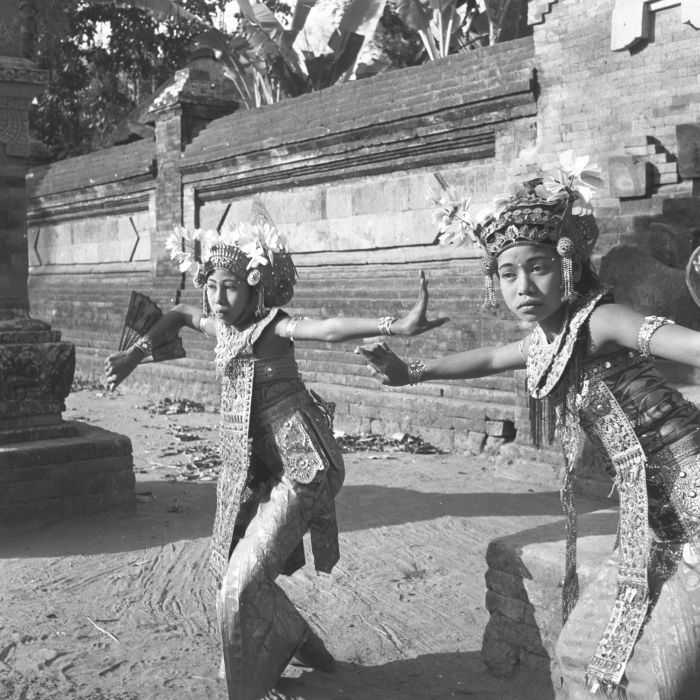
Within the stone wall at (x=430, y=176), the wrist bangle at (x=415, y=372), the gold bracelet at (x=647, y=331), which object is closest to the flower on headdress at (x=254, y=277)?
the wrist bangle at (x=415, y=372)

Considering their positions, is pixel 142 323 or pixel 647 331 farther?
pixel 142 323

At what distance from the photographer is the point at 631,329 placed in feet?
9.34

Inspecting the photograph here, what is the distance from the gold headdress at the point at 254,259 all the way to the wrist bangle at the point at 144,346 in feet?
1.72

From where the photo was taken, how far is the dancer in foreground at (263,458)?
3770mm

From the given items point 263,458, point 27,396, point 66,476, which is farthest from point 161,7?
point 263,458

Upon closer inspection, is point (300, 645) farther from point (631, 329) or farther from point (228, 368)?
point (631, 329)

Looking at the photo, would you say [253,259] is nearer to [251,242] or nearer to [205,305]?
[251,242]

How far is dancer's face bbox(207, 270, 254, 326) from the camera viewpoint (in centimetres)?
419

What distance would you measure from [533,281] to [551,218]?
21cm

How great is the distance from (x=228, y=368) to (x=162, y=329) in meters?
0.67

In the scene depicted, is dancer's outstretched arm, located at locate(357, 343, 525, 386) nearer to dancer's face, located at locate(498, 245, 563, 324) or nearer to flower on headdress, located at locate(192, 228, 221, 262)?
dancer's face, located at locate(498, 245, 563, 324)

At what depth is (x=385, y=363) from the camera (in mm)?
3482

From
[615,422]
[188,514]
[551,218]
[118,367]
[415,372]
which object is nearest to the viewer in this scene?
[615,422]

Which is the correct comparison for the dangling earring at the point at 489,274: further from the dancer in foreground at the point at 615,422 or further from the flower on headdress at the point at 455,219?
the flower on headdress at the point at 455,219
